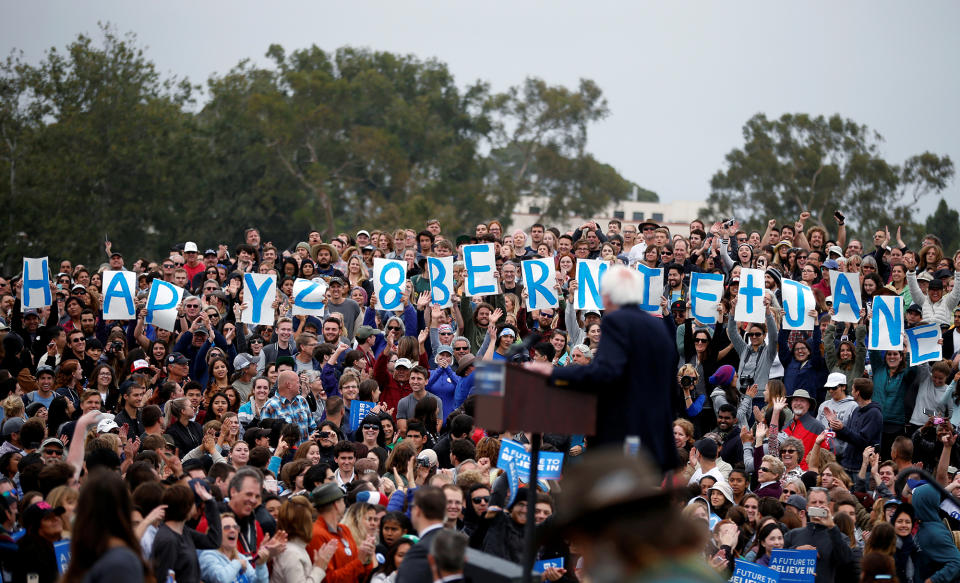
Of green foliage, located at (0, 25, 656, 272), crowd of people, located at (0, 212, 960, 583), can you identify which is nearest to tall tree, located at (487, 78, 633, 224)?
green foliage, located at (0, 25, 656, 272)

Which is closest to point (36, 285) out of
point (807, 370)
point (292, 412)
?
point (292, 412)

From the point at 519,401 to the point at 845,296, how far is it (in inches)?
425

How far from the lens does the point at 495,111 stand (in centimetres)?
6744

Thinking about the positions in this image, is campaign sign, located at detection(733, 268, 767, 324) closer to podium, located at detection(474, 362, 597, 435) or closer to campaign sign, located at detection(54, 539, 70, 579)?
campaign sign, located at detection(54, 539, 70, 579)

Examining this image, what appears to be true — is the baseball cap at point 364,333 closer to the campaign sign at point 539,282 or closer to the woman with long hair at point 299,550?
the campaign sign at point 539,282

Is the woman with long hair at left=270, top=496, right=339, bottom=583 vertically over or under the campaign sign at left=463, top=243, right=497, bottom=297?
under

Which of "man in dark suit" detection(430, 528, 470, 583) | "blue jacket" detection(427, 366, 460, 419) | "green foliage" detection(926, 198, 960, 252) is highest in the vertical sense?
"green foliage" detection(926, 198, 960, 252)

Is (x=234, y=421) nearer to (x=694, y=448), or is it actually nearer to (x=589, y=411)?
(x=694, y=448)

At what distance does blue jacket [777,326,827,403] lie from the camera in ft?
49.9

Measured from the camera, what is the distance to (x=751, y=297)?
592 inches

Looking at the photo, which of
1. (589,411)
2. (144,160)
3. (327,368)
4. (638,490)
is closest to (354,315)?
(327,368)

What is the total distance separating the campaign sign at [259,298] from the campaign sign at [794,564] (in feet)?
28.5

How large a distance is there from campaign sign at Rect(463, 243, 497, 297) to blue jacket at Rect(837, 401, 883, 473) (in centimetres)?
498

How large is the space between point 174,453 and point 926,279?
10.2 meters
